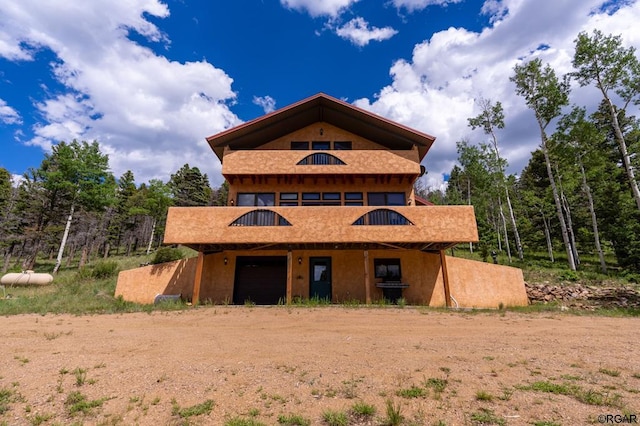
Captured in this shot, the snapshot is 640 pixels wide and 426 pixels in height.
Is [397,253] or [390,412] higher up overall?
[397,253]

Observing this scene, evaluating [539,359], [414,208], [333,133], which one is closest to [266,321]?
[539,359]

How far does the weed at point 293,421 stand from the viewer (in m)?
3.73

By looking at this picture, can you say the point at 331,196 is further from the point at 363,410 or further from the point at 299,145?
the point at 363,410

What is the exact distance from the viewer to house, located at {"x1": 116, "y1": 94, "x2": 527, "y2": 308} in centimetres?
1441

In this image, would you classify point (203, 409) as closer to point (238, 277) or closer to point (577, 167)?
point (238, 277)

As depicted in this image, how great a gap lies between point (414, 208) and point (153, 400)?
43.4 ft

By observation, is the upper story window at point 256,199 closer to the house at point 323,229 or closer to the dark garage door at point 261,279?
the house at point 323,229

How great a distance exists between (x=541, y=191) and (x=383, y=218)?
1105 inches

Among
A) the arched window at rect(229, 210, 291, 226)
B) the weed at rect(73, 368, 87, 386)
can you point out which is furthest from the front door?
the weed at rect(73, 368, 87, 386)

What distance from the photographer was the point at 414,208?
48.4 ft

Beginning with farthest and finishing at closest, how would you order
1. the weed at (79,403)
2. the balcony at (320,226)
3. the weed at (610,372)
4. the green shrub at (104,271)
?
1. the green shrub at (104,271)
2. the balcony at (320,226)
3. the weed at (610,372)
4. the weed at (79,403)

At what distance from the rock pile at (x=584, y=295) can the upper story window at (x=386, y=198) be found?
29.0 ft
